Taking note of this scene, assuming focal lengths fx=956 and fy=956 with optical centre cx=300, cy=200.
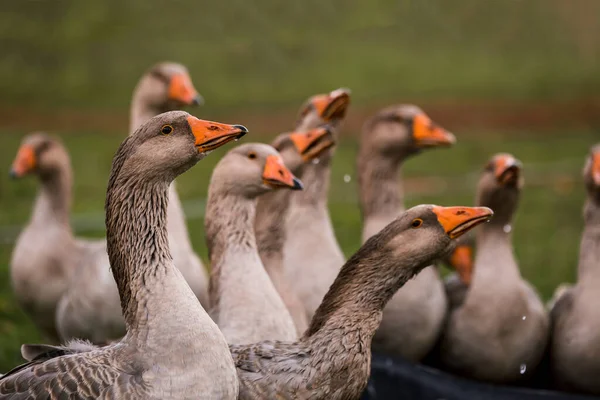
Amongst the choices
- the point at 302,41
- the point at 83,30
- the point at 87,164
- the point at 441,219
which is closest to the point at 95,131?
the point at 87,164

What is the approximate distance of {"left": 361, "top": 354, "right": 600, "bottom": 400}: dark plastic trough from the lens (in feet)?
17.6

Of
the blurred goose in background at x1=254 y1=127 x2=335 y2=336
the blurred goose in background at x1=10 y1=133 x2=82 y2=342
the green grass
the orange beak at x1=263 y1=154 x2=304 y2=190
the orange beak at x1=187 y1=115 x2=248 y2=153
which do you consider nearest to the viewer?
the orange beak at x1=187 y1=115 x2=248 y2=153

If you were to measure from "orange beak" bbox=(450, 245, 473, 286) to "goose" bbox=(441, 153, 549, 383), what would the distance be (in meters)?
0.61

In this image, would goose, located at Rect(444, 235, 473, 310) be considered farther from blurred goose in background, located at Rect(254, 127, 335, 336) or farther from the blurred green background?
the blurred green background

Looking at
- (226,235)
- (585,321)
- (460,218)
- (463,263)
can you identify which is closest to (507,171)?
(585,321)

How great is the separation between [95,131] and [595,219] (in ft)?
59.0

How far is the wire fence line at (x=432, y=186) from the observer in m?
12.1

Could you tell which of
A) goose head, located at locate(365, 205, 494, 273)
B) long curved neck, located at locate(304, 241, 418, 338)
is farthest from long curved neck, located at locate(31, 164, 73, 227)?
goose head, located at locate(365, 205, 494, 273)

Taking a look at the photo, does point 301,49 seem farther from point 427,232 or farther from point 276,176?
point 427,232

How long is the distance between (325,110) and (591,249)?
181 centimetres

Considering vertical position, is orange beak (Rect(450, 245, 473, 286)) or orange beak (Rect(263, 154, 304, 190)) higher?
orange beak (Rect(263, 154, 304, 190))

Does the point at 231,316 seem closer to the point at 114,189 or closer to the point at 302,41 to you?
the point at 114,189

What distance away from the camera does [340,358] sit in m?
3.89

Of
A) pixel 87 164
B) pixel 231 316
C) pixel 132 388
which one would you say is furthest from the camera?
pixel 87 164
